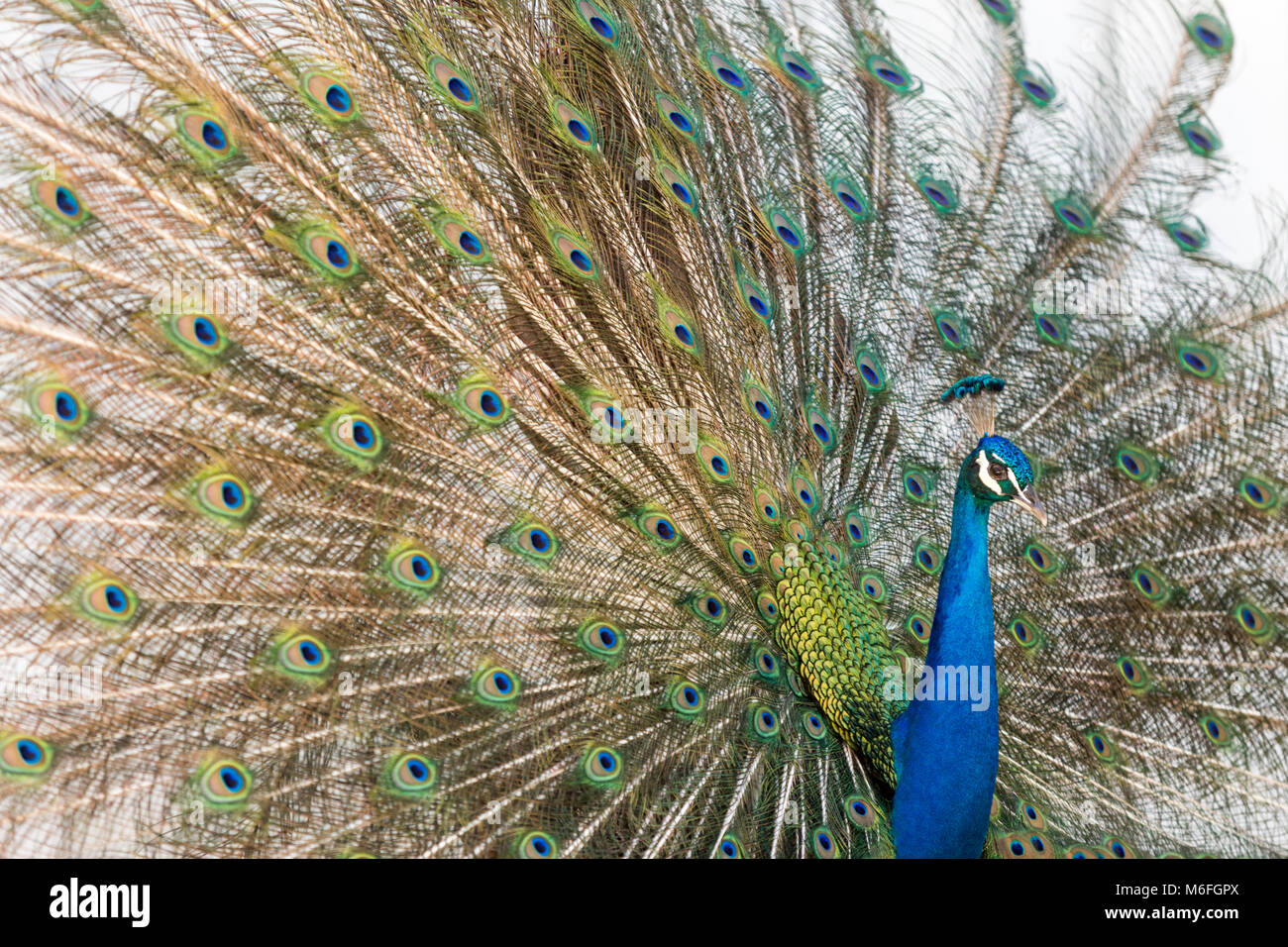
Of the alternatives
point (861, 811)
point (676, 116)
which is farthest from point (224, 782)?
point (676, 116)

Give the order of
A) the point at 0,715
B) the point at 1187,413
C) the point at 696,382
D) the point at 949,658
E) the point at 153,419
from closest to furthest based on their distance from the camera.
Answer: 1. the point at 0,715
2. the point at 153,419
3. the point at 949,658
4. the point at 696,382
5. the point at 1187,413

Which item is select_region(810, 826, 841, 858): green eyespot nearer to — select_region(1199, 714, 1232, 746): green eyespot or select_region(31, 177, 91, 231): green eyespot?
select_region(1199, 714, 1232, 746): green eyespot

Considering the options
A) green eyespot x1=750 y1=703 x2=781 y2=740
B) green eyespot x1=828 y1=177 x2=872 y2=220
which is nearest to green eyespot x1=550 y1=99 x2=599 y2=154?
green eyespot x1=828 y1=177 x2=872 y2=220

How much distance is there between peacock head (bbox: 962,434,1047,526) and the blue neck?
0.16ft

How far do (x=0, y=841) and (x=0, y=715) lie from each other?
0.20 m

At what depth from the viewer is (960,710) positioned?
91.9 inches

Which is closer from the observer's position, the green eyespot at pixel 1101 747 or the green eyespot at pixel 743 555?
the green eyespot at pixel 743 555

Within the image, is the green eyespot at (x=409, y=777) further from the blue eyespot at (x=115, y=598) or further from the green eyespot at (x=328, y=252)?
the green eyespot at (x=328, y=252)

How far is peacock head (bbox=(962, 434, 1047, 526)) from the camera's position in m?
2.21

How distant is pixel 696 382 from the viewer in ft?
8.46

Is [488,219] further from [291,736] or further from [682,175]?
[291,736]

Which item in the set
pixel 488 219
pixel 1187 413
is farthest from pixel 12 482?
pixel 1187 413

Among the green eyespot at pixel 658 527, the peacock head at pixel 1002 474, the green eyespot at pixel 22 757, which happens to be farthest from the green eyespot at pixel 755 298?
the green eyespot at pixel 22 757

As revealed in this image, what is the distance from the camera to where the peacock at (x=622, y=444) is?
2014mm
